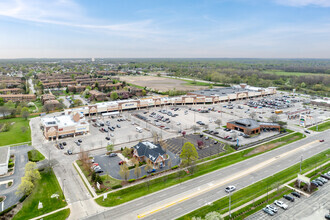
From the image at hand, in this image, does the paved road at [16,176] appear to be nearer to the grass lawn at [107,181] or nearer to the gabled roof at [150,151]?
the grass lawn at [107,181]

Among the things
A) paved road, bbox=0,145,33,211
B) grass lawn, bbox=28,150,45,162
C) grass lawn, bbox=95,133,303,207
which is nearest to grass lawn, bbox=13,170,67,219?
paved road, bbox=0,145,33,211

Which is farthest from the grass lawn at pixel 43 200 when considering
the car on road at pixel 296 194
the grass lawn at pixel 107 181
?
the car on road at pixel 296 194

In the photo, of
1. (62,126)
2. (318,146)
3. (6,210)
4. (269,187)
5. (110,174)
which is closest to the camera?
(6,210)

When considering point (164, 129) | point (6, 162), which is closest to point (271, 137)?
point (164, 129)

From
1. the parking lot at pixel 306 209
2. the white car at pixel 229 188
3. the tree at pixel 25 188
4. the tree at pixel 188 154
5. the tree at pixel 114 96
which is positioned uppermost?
the tree at pixel 114 96

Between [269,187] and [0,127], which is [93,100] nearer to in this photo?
[0,127]

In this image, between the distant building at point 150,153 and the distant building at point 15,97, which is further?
the distant building at point 15,97

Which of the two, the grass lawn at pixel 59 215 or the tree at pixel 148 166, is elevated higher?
the tree at pixel 148 166

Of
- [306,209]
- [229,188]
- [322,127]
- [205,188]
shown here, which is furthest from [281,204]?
[322,127]

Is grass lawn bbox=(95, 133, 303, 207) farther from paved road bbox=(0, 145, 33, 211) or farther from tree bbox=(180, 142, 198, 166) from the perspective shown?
paved road bbox=(0, 145, 33, 211)
